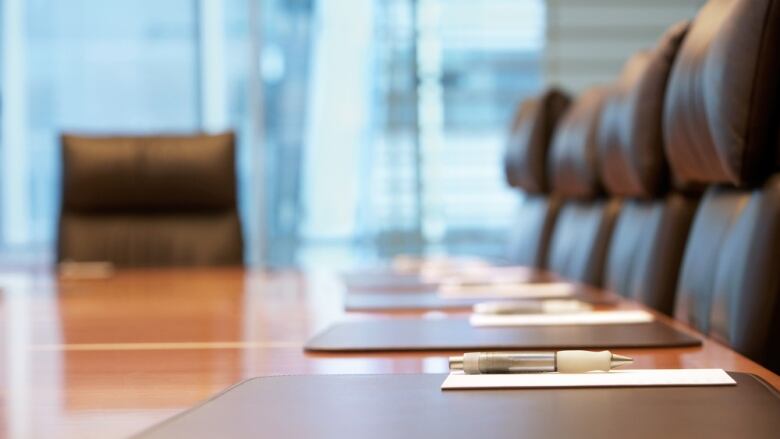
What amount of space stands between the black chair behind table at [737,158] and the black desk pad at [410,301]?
0.62 feet

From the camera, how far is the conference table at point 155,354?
35.5 inches

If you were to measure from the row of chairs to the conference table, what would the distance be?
0.41 feet

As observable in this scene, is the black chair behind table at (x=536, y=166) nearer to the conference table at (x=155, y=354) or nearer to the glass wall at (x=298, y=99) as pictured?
the conference table at (x=155, y=354)

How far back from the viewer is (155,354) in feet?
4.09

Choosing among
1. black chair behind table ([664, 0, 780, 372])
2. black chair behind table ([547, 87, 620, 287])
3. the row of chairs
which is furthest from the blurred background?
black chair behind table ([664, 0, 780, 372])

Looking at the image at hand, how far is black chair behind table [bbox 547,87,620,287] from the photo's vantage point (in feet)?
9.15

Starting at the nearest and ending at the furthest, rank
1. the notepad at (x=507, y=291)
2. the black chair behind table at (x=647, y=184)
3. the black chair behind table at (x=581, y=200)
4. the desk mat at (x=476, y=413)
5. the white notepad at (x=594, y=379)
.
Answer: the desk mat at (x=476, y=413), the white notepad at (x=594, y=379), the notepad at (x=507, y=291), the black chair behind table at (x=647, y=184), the black chair behind table at (x=581, y=200)

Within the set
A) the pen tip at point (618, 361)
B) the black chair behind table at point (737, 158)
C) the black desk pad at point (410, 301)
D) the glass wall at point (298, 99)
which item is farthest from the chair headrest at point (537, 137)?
the pen tip at point (618, 361)

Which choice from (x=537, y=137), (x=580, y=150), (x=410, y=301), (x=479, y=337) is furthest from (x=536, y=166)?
(x=479, y=337)

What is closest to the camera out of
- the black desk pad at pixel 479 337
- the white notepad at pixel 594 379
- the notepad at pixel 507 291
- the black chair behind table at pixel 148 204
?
the white notepad at pixel 594 379

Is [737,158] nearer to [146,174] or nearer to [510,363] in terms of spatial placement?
[510,363]

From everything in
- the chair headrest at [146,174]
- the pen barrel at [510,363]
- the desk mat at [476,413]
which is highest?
the chair headrest at [146,174]

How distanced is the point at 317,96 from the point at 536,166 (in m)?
2.45

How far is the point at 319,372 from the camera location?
104cm
